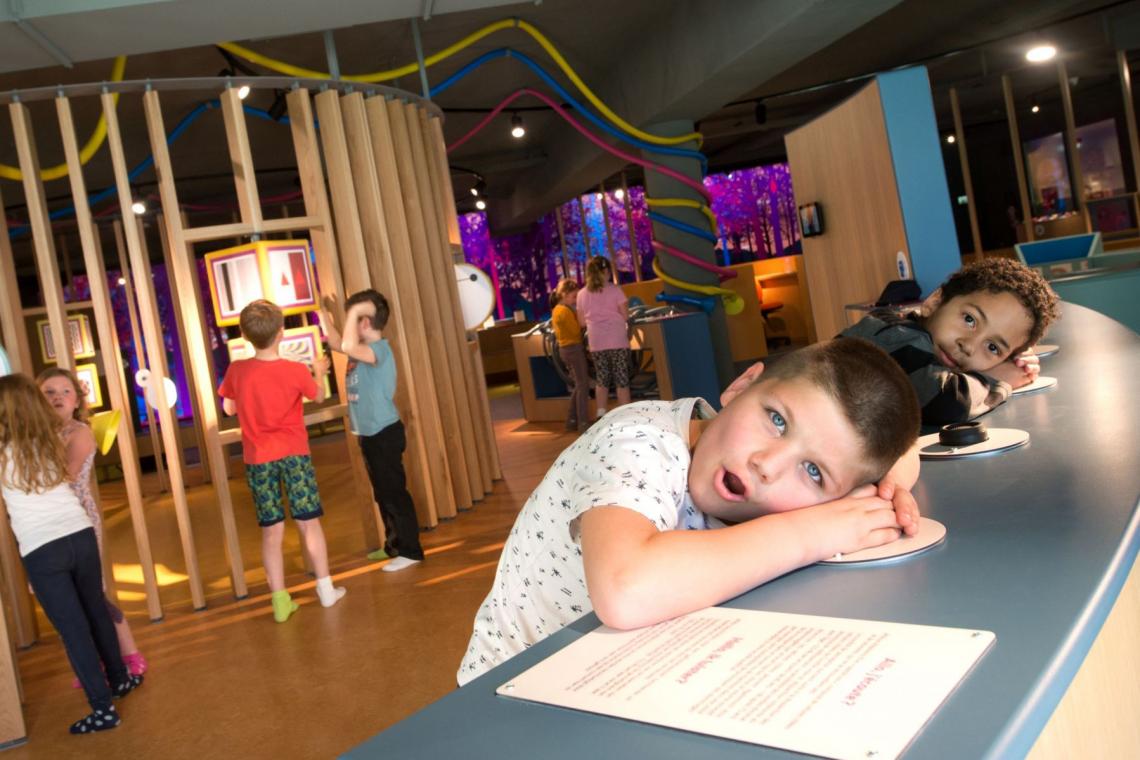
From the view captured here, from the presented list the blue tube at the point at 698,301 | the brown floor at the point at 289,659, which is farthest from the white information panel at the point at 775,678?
the blue tube at the point at 698,301

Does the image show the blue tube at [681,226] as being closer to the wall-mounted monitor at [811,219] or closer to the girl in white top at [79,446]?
the wall-mounted monitor at [811,219]

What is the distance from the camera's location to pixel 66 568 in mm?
3361

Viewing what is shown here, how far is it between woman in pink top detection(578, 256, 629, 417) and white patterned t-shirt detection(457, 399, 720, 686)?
708cm

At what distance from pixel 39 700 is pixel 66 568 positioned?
2.86ft

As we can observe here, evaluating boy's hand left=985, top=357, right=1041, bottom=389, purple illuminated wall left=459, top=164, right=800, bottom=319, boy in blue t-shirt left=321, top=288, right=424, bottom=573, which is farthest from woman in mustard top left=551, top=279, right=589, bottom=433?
purple illuminated wall left=459, top=164, right=800, bottom=319

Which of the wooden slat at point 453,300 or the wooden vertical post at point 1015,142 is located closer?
the wooden slat at point 453,300

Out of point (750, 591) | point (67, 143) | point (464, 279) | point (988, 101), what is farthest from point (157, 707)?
point (988, 101)

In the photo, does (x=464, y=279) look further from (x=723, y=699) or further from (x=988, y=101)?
(x=988, y=101)

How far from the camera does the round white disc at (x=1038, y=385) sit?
215cm

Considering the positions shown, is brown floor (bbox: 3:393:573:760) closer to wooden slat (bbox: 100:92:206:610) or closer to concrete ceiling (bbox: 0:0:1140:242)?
wooden slat (bbox: 100:92:206:610)

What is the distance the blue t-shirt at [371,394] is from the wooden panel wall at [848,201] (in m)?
2.77

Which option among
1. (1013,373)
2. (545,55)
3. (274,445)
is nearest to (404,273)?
(274,445)

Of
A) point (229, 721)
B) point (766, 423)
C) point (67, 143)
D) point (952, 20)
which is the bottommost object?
point (229, 721)

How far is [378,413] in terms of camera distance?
484 cm
